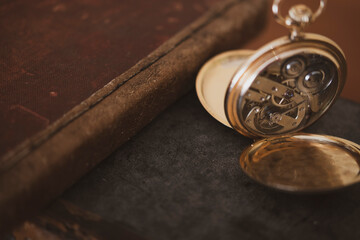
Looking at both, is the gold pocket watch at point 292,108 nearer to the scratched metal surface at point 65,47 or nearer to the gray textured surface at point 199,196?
the gray textured surface at point 199,196

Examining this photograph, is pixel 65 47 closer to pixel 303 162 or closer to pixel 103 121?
pixel 103 121

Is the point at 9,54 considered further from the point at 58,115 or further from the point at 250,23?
the point at 250,23

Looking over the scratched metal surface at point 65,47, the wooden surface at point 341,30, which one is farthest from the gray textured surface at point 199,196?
the wooden surface at point 341,30

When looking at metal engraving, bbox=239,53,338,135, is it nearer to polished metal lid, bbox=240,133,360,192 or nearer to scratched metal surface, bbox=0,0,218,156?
polished metal lid, bbox=240,133,360,192

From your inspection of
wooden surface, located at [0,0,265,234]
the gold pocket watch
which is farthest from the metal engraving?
wooden surface, located at [0,0,265,234]

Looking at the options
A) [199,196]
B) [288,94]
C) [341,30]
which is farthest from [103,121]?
[341,30]

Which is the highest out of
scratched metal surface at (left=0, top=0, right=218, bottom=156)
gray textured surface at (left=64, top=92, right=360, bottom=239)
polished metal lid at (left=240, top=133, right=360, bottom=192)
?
scratched metal surface at (left=0, top=0, right=218, bottom=156)
